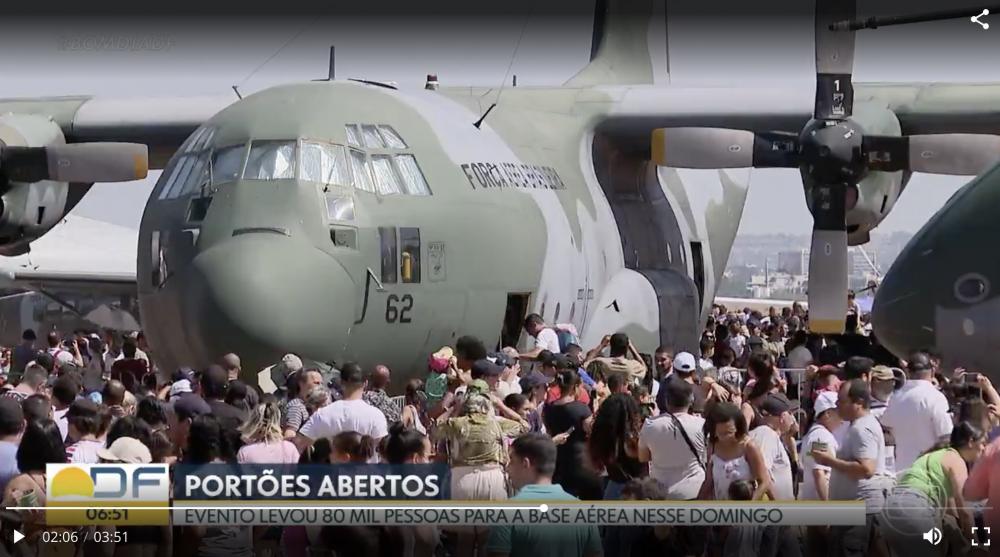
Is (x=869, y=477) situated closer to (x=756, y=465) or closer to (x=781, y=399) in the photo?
(x=756, y=465)

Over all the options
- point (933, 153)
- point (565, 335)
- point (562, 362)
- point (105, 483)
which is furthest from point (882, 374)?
point (933, 153)

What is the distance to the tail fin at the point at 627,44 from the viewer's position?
22516mm

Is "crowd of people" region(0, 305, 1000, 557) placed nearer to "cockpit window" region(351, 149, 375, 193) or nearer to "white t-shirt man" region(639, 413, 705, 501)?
"white t-shirt man" region(639, 413, 705, 501)

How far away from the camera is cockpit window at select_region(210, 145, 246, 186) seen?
12.9 meters

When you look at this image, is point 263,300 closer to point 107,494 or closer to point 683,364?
point 683,364

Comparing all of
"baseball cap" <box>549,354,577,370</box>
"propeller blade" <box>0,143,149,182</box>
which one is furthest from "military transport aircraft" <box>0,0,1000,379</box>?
"propeller blade" <box>0,143,149,182</box>

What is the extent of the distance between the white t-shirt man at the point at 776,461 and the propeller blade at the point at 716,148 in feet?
28.6

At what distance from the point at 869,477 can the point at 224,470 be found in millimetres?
3298

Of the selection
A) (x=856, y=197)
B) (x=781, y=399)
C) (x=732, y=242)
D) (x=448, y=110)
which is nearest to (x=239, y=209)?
(x=448, y=110)

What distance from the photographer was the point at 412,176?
538 inches

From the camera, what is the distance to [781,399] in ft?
31.4

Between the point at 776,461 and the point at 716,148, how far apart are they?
30.0 ft

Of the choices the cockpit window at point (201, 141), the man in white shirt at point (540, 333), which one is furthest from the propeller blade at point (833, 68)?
the cockpit window at point (201, 141)

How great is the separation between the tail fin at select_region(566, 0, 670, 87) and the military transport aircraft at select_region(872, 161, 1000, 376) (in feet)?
38.3
